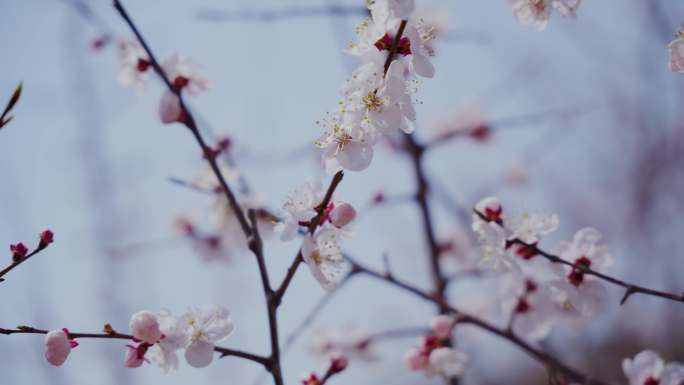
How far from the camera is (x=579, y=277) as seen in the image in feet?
4.59

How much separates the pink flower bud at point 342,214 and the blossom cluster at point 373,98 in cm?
11

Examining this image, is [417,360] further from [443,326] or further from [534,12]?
[534,12]

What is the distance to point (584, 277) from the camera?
1415 millimetres

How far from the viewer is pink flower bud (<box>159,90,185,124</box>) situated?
4.58 feet

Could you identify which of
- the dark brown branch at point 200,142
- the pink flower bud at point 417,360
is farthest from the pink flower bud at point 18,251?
the pink flower bud at point 417,360

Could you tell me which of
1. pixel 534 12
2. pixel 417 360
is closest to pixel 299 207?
pixel 534 12

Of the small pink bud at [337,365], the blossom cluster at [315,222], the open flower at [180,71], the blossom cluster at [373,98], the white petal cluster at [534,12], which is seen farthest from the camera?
the open flower at [180,71]

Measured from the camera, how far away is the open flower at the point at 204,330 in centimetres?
113

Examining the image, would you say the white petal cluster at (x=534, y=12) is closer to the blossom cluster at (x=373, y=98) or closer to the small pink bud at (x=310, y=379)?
the blossom cluster at (x=373, y=98)

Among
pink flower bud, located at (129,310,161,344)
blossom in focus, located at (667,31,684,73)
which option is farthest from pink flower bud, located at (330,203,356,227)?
blossom in focus, located at (667,31,684,73)

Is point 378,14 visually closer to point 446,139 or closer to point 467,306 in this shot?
point 446,139

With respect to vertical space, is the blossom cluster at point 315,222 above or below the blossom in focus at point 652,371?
above

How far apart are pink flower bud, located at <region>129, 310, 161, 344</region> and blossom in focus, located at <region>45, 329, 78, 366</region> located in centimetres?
12

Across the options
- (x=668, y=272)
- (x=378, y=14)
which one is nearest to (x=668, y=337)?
(x=668, y=272)
